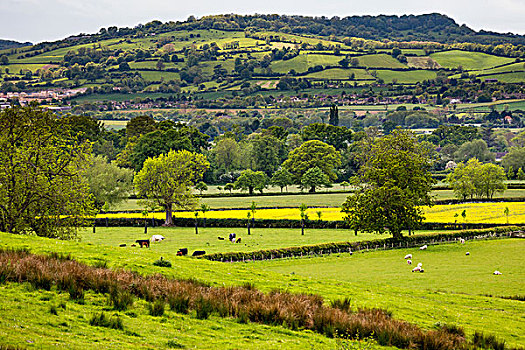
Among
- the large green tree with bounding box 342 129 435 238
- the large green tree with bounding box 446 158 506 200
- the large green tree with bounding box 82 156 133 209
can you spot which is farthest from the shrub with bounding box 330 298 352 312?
the large green tree with bounding box 446 158 506 200

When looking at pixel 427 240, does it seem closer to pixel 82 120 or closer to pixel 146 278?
pixel 146 278

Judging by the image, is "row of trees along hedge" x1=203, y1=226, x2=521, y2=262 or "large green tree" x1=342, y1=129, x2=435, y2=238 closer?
"row of trees along hedge" x1=203, y1=226, x2=521, y2=262

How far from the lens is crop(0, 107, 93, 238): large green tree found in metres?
43.9

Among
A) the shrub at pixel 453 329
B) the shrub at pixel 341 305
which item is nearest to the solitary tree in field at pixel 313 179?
the shrub at pixel 341 305

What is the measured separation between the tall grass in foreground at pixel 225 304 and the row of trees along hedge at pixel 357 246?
1051 inches

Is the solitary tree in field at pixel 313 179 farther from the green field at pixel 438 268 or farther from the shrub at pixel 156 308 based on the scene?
the shrub at pixel 156 308

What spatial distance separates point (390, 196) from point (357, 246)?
7.05 meters

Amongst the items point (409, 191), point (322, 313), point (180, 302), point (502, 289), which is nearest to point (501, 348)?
point (322, 313)

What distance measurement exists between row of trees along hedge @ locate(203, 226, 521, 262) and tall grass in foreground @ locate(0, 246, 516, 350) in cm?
2670

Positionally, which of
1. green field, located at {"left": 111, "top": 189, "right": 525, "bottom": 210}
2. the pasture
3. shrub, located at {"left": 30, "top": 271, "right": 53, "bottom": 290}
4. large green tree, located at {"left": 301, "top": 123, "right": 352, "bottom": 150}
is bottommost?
green field, located at {"left": 111, "top": 189, "right": 525, "bottom": 210}

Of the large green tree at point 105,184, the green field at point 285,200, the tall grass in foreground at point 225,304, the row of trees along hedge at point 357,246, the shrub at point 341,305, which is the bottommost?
the green field at point 285,200

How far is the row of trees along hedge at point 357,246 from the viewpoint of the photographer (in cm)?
4900

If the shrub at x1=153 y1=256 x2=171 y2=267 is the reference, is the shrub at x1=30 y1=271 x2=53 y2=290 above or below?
above

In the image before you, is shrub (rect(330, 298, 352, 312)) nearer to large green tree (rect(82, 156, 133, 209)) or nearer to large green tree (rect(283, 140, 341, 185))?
large green tree (rect(82, 156, 133, 209))
